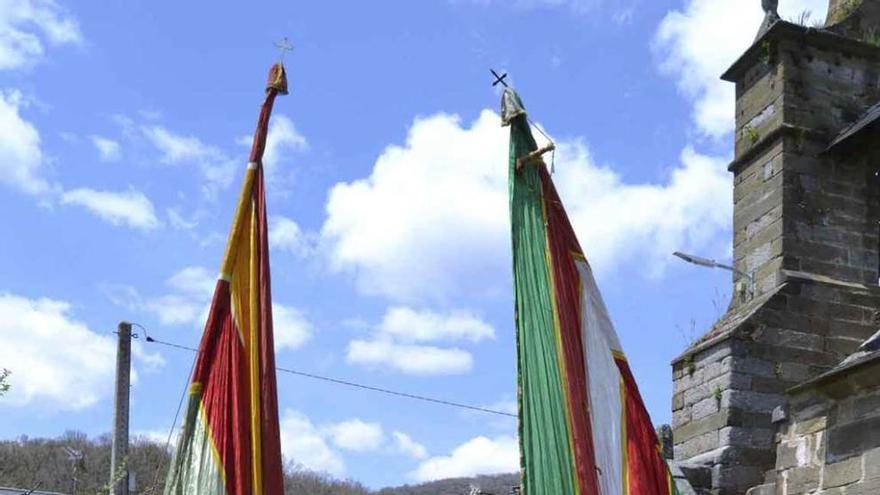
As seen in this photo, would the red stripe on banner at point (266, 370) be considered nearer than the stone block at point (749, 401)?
Yes

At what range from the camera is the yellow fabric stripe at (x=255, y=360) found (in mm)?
6348

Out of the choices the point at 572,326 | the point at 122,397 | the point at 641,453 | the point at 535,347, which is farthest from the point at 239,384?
the point at 122,397

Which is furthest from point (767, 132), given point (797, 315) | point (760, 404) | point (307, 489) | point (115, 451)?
point (307, 489)

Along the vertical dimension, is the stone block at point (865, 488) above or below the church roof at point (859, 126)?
below

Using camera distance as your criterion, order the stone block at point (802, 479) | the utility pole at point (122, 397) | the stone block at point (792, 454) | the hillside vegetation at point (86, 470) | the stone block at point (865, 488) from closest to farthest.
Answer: the stone block at point (865, 488) → the stone block at point (802, 479) → the stone block at point (792, 454) → the utility pole at point (122, 397) → the hillside vegetation at point (86, 470)

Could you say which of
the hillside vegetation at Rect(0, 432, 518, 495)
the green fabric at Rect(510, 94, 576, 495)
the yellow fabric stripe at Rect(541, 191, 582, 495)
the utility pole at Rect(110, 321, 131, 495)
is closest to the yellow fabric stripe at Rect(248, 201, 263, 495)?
the green fabric at Rect(510, 94, 576, 495)

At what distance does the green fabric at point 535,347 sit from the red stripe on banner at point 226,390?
5.01ft

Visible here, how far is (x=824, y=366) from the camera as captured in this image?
10.4 metres

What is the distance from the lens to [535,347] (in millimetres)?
6875

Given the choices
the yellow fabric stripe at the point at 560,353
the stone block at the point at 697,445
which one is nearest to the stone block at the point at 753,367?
the stone block at the point at 697,445

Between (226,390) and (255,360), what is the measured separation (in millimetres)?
228

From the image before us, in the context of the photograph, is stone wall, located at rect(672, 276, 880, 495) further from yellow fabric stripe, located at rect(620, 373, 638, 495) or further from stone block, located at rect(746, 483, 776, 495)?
yellow fabric stripe, located at rect(620, 373, 638, 495)

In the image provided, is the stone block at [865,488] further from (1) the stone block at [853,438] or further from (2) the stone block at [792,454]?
(2) the stone block at [792,454]

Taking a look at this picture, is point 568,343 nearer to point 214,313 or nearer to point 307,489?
point 214,313
